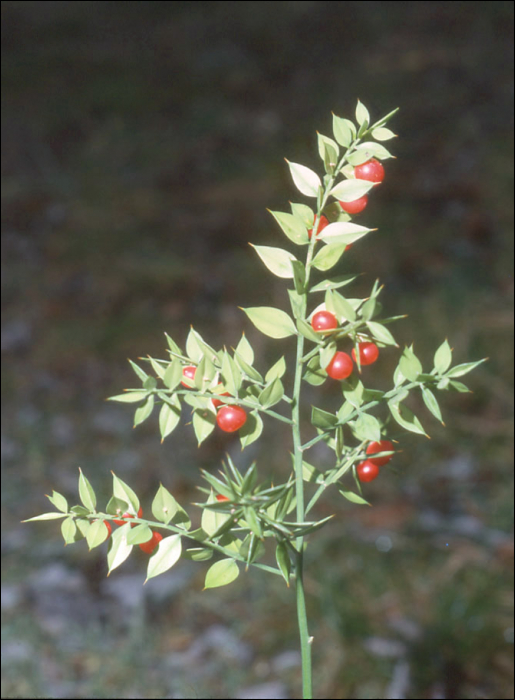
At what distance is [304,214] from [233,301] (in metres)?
1.97

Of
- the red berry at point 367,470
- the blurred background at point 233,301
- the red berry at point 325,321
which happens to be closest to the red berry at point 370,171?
the red berry at point 325,321

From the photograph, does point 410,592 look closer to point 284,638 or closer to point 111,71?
point 284,638

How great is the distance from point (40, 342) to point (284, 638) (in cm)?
145

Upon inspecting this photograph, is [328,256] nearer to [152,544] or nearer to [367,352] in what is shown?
[367,352]

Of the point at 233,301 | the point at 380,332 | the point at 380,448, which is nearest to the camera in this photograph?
A: the point at 380,332

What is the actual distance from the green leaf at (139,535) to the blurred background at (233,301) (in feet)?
2.74

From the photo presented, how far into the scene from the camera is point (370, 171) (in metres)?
0.49

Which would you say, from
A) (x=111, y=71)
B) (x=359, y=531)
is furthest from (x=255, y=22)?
(x=359, y=531)

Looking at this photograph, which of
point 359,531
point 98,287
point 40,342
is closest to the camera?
point 359,531

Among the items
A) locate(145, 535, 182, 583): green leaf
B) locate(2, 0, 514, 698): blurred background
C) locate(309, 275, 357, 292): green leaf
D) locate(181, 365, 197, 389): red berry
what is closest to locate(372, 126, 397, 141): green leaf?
locate(309, 275, 357, 292): green leaf

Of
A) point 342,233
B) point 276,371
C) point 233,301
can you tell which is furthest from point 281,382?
point 233,301

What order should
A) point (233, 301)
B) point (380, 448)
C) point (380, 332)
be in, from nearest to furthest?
point (380, 332), point (380, 448), point (233, 301)

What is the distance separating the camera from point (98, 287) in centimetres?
257

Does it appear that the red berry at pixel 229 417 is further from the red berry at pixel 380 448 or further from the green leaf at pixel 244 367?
the red berry at pixel 380 448
